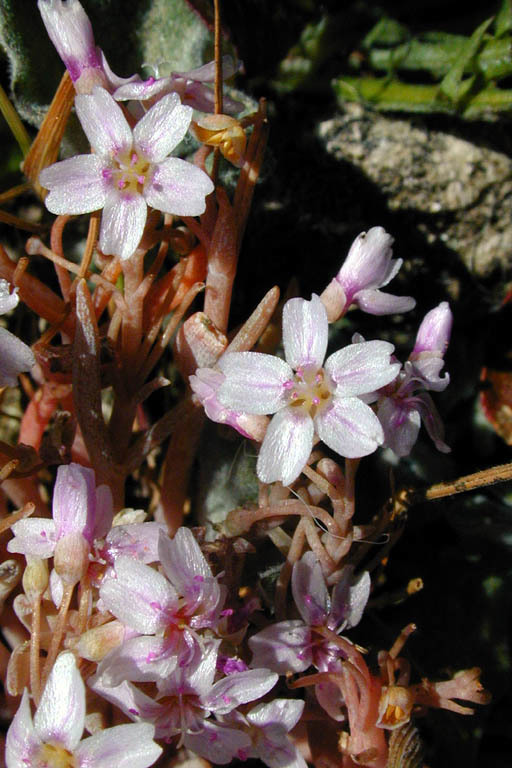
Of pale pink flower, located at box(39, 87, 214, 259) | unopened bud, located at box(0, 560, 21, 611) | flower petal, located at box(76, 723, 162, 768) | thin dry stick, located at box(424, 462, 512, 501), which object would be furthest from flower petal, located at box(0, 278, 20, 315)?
thin dry stick, located at box(424, 462, 512, 501)

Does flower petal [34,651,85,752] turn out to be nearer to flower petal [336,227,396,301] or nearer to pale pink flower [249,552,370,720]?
pale pink flower [249,552,370,720]

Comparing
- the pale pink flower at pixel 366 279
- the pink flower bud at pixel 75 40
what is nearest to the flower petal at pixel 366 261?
the pale pink flower at pixel 366 279

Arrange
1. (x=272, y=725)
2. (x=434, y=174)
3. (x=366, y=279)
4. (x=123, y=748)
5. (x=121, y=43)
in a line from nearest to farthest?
(x=123, y=748) → (x=272, y=725) → (x=366, y=279) → (x=121, y=43) → (x=434, y=174)

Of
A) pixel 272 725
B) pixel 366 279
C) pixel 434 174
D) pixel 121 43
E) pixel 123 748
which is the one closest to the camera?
pixel 123 748

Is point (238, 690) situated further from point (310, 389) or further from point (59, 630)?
point (310, 389)

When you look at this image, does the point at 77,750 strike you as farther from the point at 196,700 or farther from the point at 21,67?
the point at 21,67

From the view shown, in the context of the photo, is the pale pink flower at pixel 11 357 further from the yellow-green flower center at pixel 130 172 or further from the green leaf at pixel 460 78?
the green leaf at pixel 460 78

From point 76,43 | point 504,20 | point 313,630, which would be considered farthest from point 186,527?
point 504,20

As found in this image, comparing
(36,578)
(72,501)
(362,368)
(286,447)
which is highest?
(362,368)
